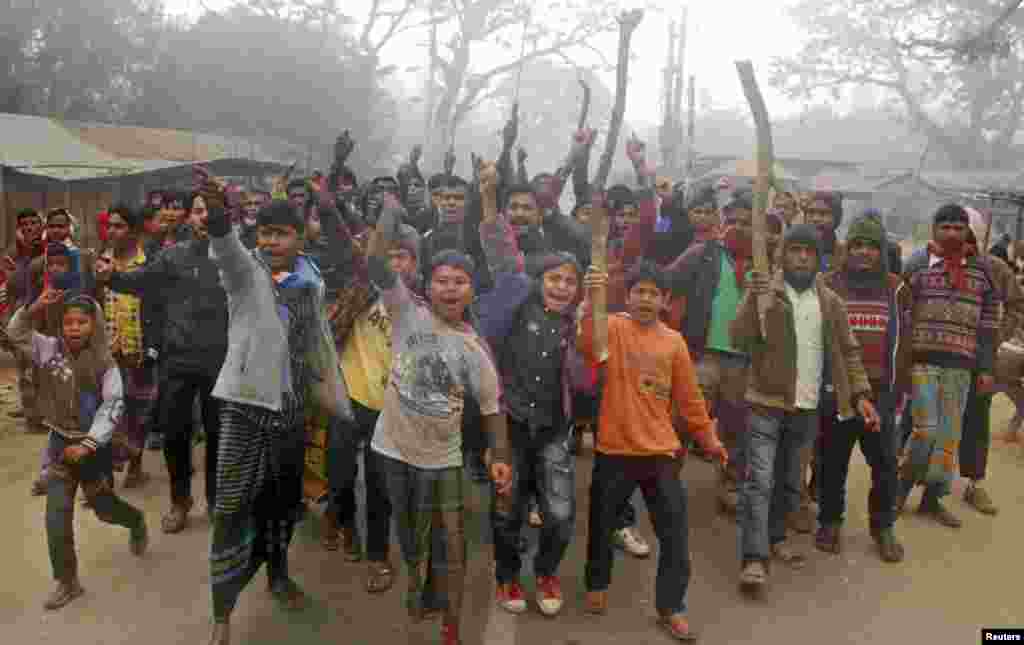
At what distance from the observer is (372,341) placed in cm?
391

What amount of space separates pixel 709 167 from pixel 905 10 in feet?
48.2

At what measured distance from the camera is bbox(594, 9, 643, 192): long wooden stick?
4.04 metres

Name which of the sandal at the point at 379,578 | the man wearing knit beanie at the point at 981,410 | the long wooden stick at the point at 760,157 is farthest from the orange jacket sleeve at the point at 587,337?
the man wearing knit beanie at the point at 981,410

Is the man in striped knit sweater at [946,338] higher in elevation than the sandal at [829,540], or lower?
higher

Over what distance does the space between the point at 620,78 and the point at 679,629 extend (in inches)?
108

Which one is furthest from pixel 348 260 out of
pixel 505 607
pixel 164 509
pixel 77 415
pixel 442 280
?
pixel 164 509

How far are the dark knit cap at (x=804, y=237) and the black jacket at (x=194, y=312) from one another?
3048 mm

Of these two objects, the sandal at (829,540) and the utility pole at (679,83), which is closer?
the sandal at (829,540)

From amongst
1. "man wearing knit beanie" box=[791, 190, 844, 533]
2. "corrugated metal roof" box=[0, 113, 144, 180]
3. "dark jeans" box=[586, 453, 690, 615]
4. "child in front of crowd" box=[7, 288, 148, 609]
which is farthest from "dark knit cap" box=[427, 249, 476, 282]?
"corrugated metal roof" box=[0, 113, 144, 180]

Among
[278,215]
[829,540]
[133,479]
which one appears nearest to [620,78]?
[278,215]

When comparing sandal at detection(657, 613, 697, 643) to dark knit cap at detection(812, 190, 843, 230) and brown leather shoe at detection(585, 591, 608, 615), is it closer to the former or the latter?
brown leather shoe at detection(585, 591, 608, 615)

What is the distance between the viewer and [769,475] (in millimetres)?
4004

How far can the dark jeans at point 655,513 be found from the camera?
348 cm

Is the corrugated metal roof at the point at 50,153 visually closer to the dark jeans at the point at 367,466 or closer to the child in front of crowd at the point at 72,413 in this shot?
the child in front of crowd at the point at 72,413
